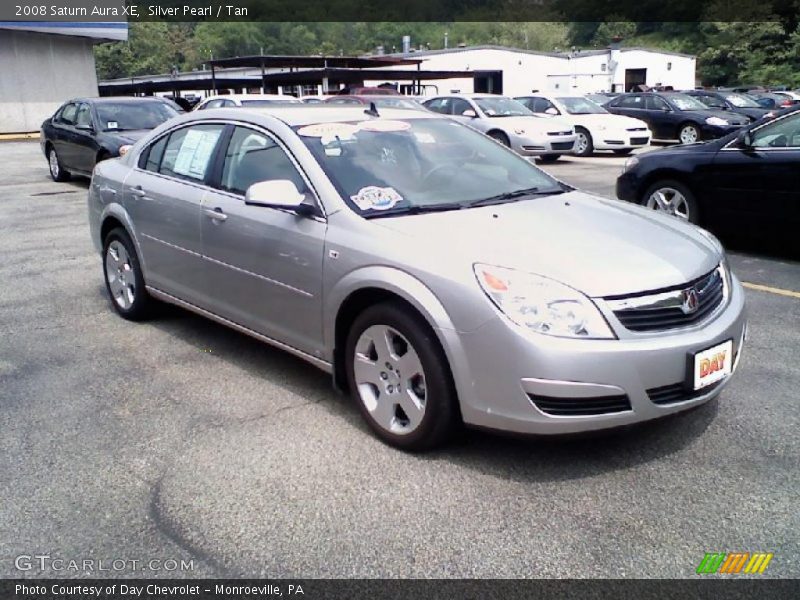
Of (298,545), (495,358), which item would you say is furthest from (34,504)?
(495,358)

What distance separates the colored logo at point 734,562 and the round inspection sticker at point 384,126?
108 inches

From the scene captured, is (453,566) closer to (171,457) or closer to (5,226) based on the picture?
(171,457)

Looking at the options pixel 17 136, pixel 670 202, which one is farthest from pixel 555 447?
pixel 17 136

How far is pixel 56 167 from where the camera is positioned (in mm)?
14125

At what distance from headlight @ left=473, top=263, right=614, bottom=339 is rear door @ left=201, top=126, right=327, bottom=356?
1.05 metres

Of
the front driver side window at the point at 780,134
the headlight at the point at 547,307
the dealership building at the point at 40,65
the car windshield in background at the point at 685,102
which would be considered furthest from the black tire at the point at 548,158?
the dealership building at the point at 40,65

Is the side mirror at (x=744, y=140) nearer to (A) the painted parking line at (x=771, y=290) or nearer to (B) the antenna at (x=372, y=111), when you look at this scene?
(A) the painted parking line at (x=771, y=290)

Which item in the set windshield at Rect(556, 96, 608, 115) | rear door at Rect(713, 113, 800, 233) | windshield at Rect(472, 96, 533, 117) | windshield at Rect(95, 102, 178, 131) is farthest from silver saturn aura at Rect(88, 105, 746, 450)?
windshield at Rect(556, 96, 608, 115)

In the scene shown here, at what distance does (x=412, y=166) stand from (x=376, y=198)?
0.45 m

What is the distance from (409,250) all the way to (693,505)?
1578mm

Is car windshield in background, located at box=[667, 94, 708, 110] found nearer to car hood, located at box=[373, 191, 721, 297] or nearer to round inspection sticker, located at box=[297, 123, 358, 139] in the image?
car hood, located at box=[373, 191, 721, 297]

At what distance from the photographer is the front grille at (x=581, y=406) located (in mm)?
3006

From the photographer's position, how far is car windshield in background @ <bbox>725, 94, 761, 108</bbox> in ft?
74.4

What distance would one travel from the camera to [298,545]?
2.78m
